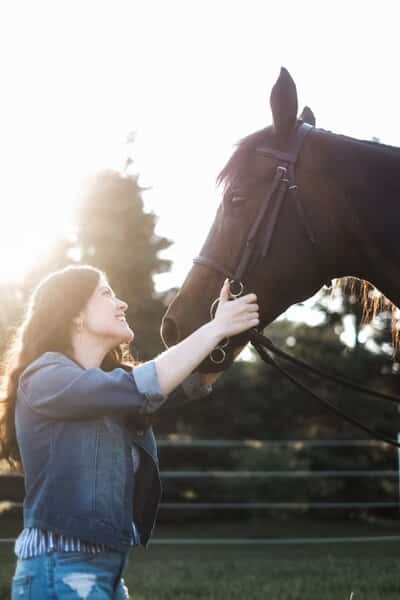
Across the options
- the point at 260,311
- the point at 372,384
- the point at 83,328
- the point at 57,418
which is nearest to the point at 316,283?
the point at 260,311

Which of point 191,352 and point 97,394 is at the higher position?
point 191,352

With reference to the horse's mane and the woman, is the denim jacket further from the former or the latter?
the horse's mane

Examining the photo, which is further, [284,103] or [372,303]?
[372,303]

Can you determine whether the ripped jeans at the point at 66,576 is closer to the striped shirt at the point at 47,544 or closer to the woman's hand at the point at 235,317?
the striped shirt at the point at 47,544

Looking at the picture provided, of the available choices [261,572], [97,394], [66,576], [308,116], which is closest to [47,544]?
[66,576]

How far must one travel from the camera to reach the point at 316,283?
100 inches

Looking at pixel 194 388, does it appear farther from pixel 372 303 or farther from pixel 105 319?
pixel 372 303

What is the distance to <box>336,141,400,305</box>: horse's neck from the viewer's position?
7.75 ft

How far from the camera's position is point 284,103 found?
2.42m

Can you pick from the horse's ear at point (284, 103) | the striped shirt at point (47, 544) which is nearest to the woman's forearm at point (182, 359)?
the striped shirt at point (47, 544)

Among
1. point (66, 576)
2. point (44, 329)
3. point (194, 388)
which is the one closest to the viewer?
point (66, 576)

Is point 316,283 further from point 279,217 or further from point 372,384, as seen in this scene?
→ point 372,384

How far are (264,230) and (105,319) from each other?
60cm

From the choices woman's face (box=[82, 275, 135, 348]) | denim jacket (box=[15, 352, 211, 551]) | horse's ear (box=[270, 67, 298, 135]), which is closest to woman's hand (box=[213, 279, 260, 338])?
denim jacket (box=[15, 352, 211, 551])
